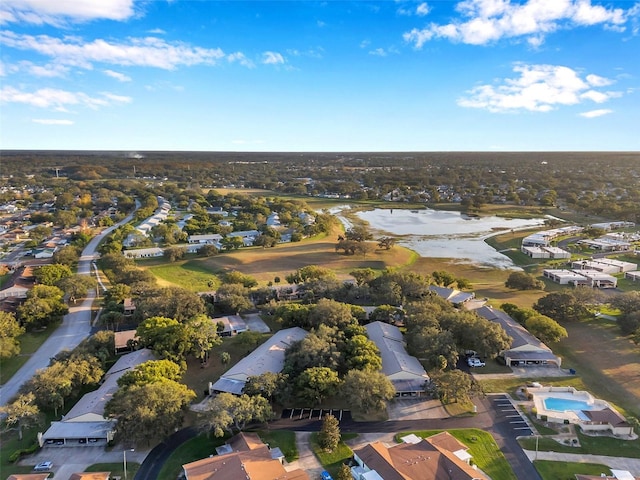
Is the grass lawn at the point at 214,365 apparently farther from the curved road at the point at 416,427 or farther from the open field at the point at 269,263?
the open field at the point at 269,263

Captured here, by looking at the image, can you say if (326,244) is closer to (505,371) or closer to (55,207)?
(505,371)

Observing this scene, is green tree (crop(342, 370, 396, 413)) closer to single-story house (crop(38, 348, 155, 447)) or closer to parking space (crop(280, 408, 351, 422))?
parking space (crop(280, 408, 351, 422))

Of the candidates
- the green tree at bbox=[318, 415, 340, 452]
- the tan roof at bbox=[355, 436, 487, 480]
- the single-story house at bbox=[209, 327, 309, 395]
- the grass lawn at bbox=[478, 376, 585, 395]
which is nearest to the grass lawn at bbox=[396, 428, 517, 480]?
the tan roof at bbox=[355, 436, 487, 480]

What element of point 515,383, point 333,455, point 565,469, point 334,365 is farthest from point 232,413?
point 515,383

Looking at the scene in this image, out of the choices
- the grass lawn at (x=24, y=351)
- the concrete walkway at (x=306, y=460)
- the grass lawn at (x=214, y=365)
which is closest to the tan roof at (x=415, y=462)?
the concrete walkway at (x=306, y=460)

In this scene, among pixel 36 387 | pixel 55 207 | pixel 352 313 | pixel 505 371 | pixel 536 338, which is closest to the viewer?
pixel 36 387

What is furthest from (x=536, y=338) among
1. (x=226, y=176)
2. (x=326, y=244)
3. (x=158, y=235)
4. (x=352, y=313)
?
(x=226, y=176)
